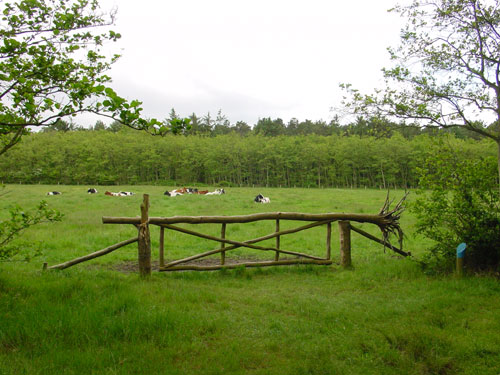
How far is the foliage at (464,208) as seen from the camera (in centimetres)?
702

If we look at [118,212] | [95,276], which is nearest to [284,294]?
[95,276]

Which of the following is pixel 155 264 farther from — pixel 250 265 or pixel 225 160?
pixel 225 160

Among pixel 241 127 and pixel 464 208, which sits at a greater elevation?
pixel 241 127

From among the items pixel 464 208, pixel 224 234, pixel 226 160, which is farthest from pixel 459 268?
pixel 226 160

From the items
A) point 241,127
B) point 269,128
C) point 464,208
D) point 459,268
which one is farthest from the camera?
point 241,127

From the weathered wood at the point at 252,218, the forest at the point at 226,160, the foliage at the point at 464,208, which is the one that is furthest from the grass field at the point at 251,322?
the forest at the point at 226,160

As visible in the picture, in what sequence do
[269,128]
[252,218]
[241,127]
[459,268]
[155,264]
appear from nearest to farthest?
1. [459,268]
2. [252,218]
3. [155,264]
4. [269,128]
5. [241,127]

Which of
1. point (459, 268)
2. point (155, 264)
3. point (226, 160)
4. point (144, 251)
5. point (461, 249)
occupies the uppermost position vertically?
point (226, 160)

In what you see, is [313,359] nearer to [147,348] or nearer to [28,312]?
[147,348]

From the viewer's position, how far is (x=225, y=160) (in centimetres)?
6538

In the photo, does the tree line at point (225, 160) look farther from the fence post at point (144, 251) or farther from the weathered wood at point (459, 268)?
the fence post at point (144, 251)

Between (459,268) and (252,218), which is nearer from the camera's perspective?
(459,268)

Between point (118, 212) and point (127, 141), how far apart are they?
50.9 meters

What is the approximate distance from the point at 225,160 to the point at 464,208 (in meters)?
59.3
